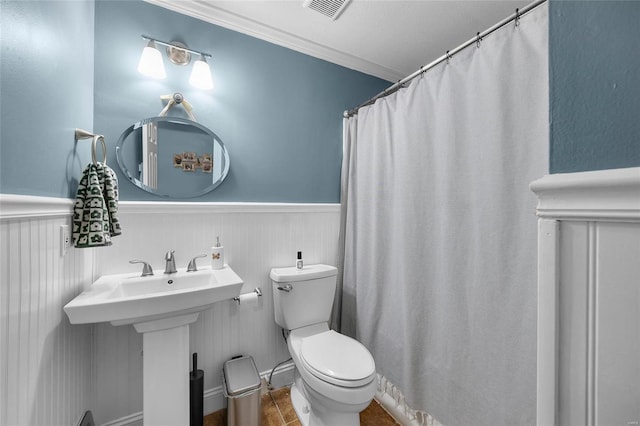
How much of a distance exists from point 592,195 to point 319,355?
1.21 m

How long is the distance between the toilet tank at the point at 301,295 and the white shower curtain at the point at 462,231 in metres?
0.28

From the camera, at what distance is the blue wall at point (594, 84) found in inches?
14.9

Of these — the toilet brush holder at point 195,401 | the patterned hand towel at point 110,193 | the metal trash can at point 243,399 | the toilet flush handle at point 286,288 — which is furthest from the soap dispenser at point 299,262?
the patterned hand towel at point 110,193

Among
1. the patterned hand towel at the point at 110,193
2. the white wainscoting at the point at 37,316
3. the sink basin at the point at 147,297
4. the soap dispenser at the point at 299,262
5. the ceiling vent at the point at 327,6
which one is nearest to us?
the white wainscoting at the point at 37,316

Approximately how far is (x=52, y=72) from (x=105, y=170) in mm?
363

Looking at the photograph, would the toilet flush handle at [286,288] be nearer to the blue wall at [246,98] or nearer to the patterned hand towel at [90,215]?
the blue wall at [246,98]

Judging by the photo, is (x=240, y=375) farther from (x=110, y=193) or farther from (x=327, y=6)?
(x=327, y=6)

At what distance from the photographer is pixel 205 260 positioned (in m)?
1.46

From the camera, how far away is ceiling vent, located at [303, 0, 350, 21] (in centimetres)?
139

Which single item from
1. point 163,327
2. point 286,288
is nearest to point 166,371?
point 163,327

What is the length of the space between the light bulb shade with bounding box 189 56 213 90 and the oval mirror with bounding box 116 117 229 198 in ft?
0.75

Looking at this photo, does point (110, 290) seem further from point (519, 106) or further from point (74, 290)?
point (519, 106)

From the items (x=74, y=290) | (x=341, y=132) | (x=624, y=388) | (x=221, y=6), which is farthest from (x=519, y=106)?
(x=74, y=290)

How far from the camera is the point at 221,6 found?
1.44 metres
